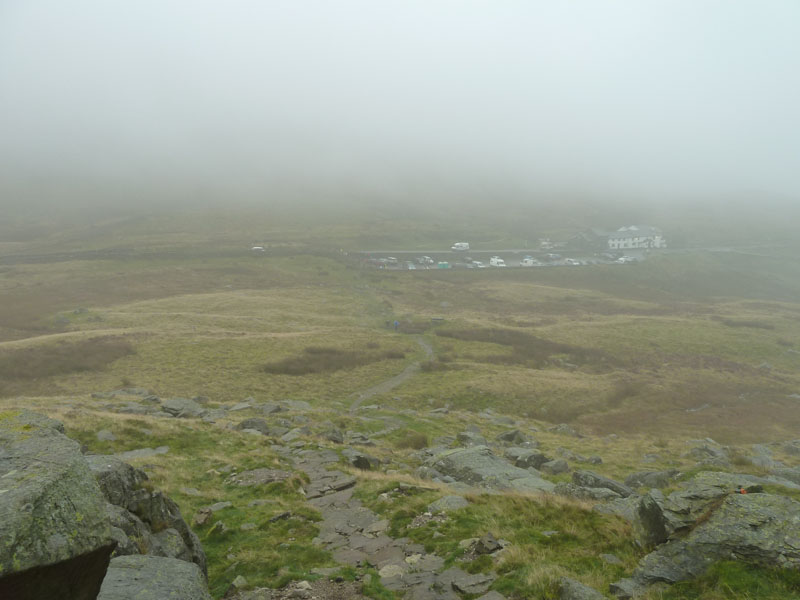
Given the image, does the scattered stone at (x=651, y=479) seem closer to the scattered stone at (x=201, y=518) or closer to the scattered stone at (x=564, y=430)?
the scattered stone at (x=564, y=430)

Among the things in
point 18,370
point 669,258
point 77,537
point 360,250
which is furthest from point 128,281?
point 669,258

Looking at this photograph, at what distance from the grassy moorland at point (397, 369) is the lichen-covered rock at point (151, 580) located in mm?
3366

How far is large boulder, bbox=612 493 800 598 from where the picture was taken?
9.59m

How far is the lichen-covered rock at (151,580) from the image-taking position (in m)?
8.04

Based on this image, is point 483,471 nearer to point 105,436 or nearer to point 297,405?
point 105,436

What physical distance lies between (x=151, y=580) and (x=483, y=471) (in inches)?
644

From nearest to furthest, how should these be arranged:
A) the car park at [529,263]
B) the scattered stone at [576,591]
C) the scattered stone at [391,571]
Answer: the scattered stone at [576,591] < the scattered stone at [391,571] < the car park at [529,263]

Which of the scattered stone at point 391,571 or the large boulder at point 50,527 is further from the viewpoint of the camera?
A: the scattered stone at point 391,571

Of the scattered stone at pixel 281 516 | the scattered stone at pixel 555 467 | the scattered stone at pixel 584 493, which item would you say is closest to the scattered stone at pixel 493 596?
the scattered stone at pixel 584 493

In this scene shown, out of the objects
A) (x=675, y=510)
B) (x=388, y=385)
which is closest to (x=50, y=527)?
(x=675, y=510)

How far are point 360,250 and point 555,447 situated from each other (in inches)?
5574

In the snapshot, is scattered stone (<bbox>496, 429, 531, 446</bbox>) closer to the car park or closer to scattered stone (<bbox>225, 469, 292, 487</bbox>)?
scattered stone (<bbox>225, 469, 292, 487</bbox>)

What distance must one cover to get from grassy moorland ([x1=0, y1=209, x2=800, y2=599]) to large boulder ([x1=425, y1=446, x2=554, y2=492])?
2393 millimetres

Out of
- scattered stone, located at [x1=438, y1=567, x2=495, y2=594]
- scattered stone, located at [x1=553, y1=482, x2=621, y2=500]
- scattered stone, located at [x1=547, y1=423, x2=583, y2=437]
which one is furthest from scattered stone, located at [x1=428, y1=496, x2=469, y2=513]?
scattered stone, located at [x1=547, y1=423, x2=583, y2=437]
